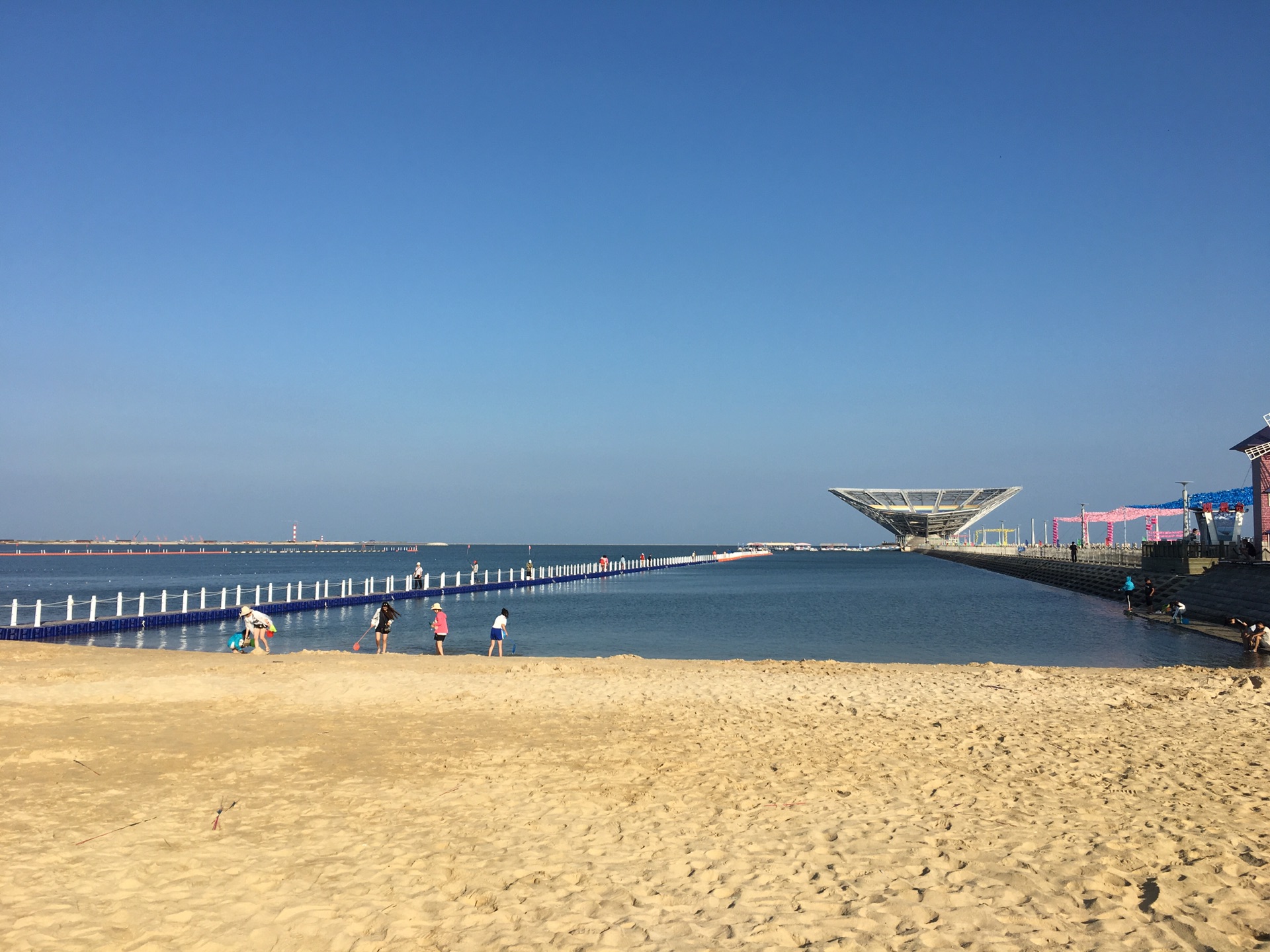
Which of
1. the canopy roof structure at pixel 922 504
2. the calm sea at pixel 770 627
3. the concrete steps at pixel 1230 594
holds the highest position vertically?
the canopy roof structure at pixel 922 504

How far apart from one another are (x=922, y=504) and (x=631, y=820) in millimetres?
162797

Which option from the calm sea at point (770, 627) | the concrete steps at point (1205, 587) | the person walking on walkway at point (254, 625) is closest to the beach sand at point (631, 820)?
the person walking on walkway at point (254, 625)

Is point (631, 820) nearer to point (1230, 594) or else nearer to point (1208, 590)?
point (1230, 594)

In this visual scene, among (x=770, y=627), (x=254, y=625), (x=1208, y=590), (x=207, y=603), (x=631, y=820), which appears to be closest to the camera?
(x=631, y=820)

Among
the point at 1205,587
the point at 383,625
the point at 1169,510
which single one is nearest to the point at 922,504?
the point at 1169,510

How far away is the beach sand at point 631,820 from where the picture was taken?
17.0ft

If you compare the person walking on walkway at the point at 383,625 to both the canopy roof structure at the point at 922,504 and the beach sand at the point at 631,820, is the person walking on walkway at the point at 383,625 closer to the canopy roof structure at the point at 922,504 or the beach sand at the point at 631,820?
the beach sand at the point at 631,820

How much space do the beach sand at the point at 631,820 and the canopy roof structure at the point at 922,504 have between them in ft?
488

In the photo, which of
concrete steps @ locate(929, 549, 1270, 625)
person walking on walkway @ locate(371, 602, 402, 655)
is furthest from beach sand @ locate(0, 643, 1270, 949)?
concrete steps @ locate(929, 549, 1270, 625)

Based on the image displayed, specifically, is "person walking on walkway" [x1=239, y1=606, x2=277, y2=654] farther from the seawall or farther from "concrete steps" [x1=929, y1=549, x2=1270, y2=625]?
"concrete steps" [x1=929, y1=549, x2=1270, y2=625]

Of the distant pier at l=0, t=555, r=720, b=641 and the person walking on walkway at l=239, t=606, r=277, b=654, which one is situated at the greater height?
the person walking on walkway at l=239, t=606, r=277, b=654

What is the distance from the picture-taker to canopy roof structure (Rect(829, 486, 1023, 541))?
156375mm

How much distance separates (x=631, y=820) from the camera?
7.21 meters

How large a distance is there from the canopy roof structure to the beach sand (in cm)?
14876
